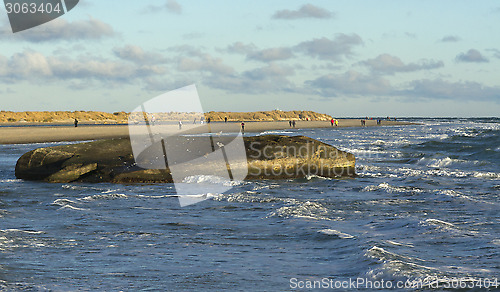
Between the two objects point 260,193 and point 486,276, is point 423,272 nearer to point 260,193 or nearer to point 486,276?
point 486,276

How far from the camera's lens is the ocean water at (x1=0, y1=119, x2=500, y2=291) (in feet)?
17.2

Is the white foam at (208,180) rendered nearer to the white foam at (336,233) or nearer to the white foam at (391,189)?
the white foam at (391,189)

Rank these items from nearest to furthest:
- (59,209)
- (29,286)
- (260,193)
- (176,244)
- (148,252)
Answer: (29,286) → (148,252) → (176,244) → (59,209) → (260,193)

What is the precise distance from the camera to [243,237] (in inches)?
281

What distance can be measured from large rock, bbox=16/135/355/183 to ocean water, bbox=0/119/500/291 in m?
0.57

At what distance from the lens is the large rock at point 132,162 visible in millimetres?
12703

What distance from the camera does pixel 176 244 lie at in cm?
664

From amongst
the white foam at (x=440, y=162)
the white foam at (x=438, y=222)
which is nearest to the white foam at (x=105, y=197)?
the white foam at (x=438, y=222)

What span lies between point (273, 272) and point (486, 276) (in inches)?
88.1

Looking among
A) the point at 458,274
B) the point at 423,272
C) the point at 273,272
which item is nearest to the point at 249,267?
the point at 273,272

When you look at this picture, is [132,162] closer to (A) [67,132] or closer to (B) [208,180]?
(B) [208,180]

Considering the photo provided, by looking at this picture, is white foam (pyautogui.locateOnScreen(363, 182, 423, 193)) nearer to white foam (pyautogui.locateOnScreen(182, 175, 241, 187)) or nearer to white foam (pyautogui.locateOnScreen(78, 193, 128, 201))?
white foam (pyautogui.locateOnScreen(182, 175, 241, 187))

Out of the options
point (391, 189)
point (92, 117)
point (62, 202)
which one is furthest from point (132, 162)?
point (92, 117)

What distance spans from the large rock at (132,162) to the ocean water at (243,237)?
569 mm
